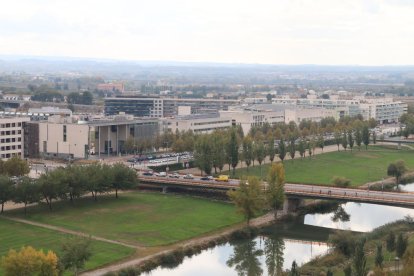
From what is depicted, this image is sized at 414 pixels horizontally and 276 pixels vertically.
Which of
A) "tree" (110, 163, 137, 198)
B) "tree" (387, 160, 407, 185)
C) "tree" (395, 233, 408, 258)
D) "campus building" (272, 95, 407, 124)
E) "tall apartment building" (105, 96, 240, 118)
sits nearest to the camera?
"tree" (395, 233, 408, 258)

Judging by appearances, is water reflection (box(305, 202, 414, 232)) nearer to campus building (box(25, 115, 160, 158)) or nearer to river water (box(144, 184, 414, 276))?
river water (box(144, 184, 414, 276))

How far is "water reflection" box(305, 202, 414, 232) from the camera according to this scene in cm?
3109

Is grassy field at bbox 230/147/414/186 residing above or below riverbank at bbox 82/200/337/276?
above

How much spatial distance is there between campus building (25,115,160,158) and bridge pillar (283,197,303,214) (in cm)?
1866

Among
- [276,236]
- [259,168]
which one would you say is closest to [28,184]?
[276,236]

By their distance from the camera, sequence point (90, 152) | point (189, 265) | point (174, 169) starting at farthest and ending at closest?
1. point (90, 152)
2. point (174, 169)
3. point (189, 265)

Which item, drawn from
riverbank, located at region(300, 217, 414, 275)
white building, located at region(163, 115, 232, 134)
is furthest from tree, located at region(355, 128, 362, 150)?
riverbank, located at region(300, 217, 414, 275)

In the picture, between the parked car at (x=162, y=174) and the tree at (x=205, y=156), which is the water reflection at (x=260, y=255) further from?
the tree at (x=205, y=156)

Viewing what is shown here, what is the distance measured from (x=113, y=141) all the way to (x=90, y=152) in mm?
2447

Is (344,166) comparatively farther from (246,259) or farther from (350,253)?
(350,253)

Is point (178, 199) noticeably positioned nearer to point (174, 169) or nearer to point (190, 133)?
point (174, 169)

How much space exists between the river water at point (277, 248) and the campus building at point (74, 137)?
20.0 m

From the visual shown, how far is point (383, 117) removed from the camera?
8350 cm

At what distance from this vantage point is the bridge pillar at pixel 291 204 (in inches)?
1299
